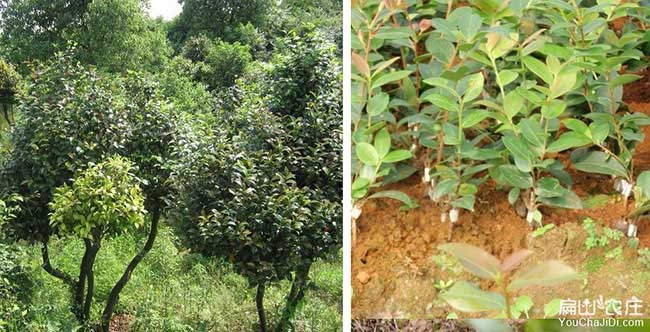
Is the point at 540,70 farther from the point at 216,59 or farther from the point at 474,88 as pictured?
the point at 216,59

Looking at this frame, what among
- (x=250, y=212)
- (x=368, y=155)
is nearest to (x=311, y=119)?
(x=250, y=212)

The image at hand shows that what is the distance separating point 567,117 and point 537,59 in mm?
190

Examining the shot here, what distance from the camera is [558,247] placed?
2.25 meters

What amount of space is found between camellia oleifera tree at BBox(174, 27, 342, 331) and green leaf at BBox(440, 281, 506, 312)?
2.93 feet

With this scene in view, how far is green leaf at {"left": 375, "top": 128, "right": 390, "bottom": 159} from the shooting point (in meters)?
2.26

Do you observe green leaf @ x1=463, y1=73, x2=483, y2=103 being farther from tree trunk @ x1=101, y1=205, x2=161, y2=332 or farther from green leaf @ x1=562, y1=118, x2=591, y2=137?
tree trunk @ x1=101, y1=205, x2=161, y2=332

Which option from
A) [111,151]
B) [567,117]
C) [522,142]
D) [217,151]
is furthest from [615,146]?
[111,151]

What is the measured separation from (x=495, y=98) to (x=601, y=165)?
0.34 m

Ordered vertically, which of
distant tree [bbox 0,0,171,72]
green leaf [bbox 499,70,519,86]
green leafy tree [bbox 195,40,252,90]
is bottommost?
green leaf [bbox 499,70,519,86]

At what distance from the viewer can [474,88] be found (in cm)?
215

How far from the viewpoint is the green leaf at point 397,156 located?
7.38 ft

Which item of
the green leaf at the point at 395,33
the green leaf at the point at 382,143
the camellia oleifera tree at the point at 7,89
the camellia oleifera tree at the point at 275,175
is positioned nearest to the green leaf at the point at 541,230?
the green leaf at the point at 382,143

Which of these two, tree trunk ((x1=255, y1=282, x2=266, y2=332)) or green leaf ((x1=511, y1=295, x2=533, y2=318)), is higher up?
green leaf ((x1=511, y1=295, x2=533, y2=318))

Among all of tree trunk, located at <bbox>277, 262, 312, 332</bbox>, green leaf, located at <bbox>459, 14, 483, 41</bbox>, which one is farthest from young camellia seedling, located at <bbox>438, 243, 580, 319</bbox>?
tree trunk, located at <bbox>277, 262, 312, 332</bbox>
